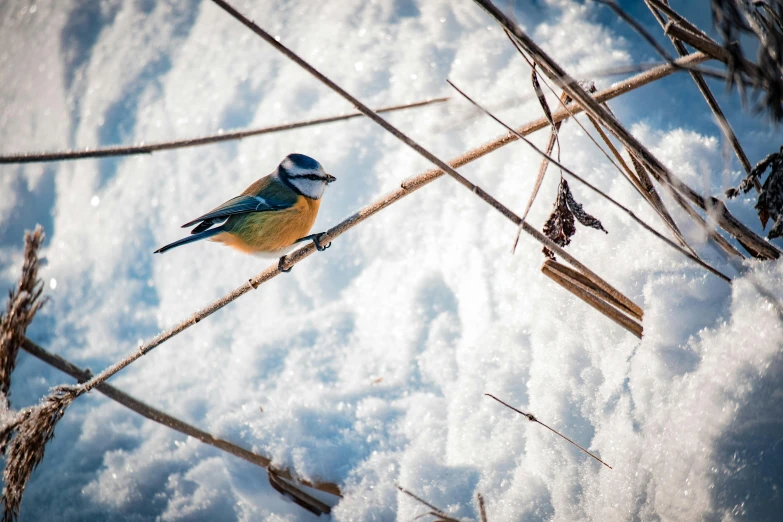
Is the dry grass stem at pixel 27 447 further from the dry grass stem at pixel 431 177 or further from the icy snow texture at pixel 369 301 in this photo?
the icy snow texture at pixel 369 301

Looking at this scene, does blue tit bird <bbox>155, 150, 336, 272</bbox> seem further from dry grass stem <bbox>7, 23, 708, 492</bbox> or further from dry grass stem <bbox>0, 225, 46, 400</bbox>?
dry grass stem <bbox>0, 225, 46, 400</bbox>

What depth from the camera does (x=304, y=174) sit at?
2240 millimetres

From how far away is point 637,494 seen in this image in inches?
51.3

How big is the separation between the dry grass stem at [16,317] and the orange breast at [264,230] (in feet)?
2.41

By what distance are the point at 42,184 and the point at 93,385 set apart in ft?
8.70

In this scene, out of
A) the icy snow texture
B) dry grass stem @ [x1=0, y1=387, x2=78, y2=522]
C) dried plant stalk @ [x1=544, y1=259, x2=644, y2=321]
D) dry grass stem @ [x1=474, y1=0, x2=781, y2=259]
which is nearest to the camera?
dry grass stem @ [x1=474, y1=0, x2=781, y2=259]

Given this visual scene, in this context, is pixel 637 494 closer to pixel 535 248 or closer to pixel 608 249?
pixel 608 249

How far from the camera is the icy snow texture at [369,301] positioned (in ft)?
4.47

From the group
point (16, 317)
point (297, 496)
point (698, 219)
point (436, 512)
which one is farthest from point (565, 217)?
point (16, 317)

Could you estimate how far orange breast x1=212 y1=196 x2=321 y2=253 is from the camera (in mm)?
2178

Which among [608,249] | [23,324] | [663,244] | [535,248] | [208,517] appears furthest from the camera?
[208,517]

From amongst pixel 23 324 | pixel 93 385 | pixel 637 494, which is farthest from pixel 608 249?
pixel 23 324

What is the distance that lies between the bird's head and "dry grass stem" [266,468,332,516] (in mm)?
1311

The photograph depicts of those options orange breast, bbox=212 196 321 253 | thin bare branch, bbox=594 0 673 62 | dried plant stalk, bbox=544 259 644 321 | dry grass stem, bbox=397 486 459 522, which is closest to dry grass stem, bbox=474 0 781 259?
thin bare branch, bbox=594 0 673 62
